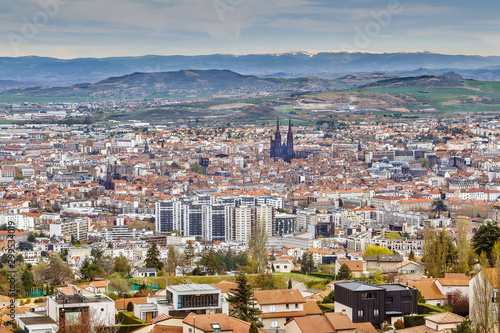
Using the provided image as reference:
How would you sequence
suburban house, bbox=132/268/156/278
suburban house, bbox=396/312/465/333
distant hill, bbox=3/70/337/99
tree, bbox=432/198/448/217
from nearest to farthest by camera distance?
1. suburban house, bbox=396/312/465/333
2. suburban house, bbox=132/268/156/278
3. tree, bbox=432/198/448/217
4. distant hill, bbox=3/70/337/99

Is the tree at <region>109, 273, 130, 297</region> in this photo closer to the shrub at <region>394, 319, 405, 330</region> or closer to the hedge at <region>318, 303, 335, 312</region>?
the hedge at <region>318, 303, 335, 312</region>

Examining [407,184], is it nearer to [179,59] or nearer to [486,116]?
[486,116]

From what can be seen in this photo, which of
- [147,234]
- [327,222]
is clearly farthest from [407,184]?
[147,234]

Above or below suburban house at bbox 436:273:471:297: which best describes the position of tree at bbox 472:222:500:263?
above

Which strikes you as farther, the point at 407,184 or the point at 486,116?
the point at 486,116

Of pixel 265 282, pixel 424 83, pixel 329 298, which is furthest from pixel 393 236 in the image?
pixel 424 83

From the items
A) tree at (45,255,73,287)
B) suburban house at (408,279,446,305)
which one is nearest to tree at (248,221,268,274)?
tree at (45,255,73,287)
